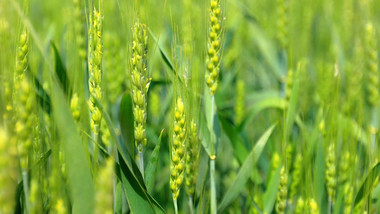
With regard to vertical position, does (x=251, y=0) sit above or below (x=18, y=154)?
above

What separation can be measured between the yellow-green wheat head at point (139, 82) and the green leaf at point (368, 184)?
0.36 m

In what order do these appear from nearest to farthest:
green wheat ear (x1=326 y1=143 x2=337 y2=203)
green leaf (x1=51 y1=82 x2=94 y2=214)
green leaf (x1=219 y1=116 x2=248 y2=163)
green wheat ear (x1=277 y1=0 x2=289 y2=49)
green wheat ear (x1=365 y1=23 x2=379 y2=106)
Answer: green leaf (x1=51 y1=82 x2=94 y2=214), green wheat ear (x1=326 y1=143 x2=337 y2=203), green leaf (x1=219 y1=116 x2=248 y2=163), green wheat ear (x1=365 y1=23 x2=379 y2=106), green wheat ear (x1=277 y1=0 x2=289 y2=49)

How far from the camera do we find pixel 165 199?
118 centimetres

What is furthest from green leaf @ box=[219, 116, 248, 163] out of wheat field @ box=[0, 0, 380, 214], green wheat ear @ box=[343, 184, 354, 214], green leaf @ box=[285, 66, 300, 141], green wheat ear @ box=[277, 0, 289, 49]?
green wheat ear @ box=[277, 0, 289, 49]

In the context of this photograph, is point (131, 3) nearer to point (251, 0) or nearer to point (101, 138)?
point (101, 138)

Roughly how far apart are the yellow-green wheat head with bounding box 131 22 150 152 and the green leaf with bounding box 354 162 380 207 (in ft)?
1.19

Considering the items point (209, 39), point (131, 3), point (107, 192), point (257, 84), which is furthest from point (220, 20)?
point (257, 84)

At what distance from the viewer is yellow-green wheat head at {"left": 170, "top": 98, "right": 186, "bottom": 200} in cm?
67

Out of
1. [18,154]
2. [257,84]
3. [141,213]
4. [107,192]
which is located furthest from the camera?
[257,84]

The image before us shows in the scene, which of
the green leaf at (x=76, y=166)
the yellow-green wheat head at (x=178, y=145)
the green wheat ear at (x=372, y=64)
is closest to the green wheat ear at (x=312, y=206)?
the yellow-green wheat head at (x=178, y=145)

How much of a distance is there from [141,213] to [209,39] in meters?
0.31

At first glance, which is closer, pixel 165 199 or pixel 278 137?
pixel 278 137

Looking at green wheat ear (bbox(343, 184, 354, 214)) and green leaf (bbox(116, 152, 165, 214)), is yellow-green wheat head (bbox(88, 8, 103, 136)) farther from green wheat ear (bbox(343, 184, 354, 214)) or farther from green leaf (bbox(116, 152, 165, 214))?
green wheat ear (bbox(343, 184, 354, 214))

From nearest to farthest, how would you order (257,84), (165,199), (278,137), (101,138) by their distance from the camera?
(101,138) → (278,137) → (165,199) → (257,84)
